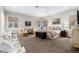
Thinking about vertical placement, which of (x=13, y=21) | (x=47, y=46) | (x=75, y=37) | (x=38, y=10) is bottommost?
(x=47, y=46)

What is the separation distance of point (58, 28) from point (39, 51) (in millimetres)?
581

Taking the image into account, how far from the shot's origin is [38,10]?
→ 2.19 metres

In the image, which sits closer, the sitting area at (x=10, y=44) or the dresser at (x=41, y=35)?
the sitting area at (x=10, y=44)

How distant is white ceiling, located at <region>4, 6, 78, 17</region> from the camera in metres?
2.15

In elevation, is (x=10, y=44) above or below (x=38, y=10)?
below

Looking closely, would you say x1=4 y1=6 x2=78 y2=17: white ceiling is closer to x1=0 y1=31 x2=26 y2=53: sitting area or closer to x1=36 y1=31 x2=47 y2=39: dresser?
x1=36 y1=31 x2=47 y2=39: dresser

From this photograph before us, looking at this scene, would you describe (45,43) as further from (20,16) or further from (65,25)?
(20,16)

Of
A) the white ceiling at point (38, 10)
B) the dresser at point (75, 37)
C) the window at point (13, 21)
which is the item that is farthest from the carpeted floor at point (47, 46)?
the white ceiling at point (38, 10)

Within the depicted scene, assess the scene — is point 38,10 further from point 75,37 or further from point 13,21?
point 75,37

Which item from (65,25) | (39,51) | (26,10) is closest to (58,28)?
(65,25)

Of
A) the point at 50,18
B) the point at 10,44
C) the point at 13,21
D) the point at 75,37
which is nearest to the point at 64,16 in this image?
the point at 50,18

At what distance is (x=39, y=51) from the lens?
2.17 metres

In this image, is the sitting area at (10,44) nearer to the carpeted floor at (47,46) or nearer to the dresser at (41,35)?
the carpeted floor at (47,46)

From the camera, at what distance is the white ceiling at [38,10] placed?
215 cm
